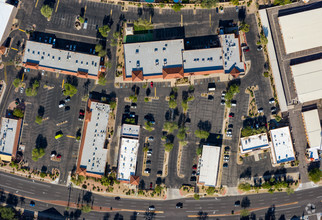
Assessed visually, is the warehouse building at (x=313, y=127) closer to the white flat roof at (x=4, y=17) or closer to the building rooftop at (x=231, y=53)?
the building rooftop at (x=231, y=53)

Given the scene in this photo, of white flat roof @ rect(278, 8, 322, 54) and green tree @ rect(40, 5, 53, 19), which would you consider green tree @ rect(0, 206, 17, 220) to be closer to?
green tree @ rect(40, 5, 53, 19)

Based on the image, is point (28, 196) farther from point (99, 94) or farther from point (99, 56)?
point (99, 56)

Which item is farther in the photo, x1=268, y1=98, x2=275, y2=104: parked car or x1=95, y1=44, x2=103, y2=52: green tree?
→ x1=268, y1=98, x2=275, y2=104: parked car

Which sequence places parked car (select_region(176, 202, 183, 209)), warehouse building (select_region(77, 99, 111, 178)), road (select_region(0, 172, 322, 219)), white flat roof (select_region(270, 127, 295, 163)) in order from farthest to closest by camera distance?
road (select_region(0, 172, 322, 219)), parked car (select_region(176, 202, 183, 209)), white flat roof (select_region(270, 127, 295, 163)), warehouse building (select_region(77, 99, 111, 178))

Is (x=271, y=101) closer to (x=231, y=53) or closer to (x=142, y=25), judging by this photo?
(x=231, y=53)

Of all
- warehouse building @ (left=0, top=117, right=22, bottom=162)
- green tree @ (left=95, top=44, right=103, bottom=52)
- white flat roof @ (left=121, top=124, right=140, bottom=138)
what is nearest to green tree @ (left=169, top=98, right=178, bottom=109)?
white flat roof @ (left=121, top=124, right=140, bottom=138)

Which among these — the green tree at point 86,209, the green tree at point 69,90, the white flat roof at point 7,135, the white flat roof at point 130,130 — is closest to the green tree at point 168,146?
the white flat roof at point 130,130

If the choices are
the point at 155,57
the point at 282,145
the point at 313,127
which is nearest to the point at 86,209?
the point at 155,57

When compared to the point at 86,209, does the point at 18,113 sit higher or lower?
higher
